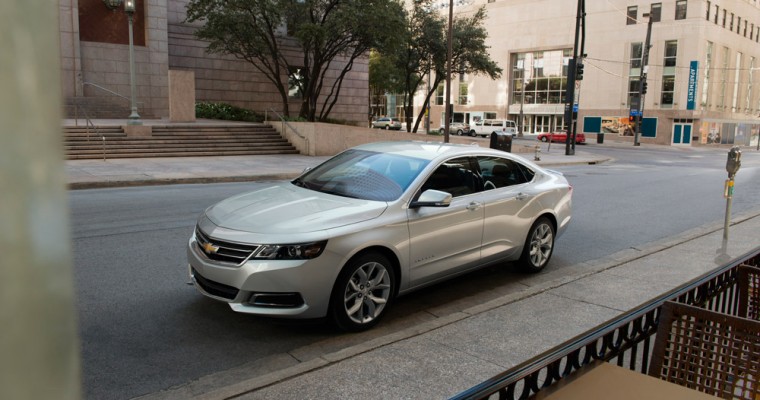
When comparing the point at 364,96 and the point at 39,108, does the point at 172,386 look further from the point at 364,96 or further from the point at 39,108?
the point at 364,96

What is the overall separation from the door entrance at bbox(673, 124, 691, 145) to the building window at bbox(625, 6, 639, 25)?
12.2m

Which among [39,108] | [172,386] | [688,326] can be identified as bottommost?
[172,386]

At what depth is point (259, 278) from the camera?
15.7ft

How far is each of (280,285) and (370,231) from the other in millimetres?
934

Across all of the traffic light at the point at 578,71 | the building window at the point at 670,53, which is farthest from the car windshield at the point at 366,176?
the building window at the point at 670,53

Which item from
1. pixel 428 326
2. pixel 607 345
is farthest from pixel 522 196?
pixel 607 345

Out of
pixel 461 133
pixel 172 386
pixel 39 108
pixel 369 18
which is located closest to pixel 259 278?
pixel 172 386

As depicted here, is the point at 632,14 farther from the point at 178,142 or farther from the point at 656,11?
the point at 178,142

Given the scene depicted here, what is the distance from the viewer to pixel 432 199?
5637 millimetres

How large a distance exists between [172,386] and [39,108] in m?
4.09

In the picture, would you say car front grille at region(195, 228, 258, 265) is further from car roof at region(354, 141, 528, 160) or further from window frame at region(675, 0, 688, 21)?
window frame at region(675, 0, 688, 21)

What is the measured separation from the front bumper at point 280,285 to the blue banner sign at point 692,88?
2384 inches

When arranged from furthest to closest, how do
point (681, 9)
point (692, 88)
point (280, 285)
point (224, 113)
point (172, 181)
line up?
1. point (681, 9)
2. point (692, 88)
3. point (224, 113)
4. point (172, 181)
5. point (280, 285)

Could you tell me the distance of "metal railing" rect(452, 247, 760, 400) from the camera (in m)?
2.34
